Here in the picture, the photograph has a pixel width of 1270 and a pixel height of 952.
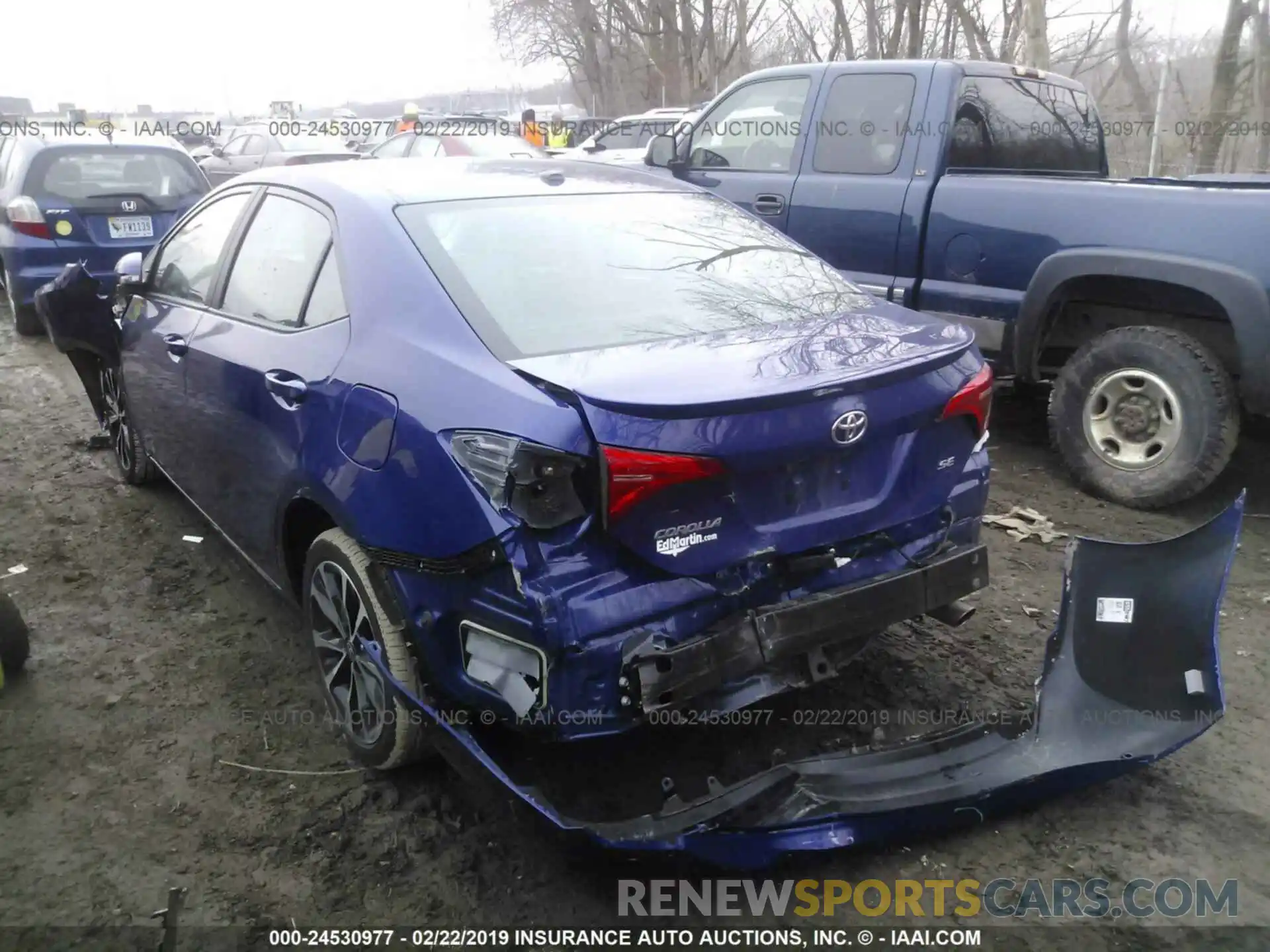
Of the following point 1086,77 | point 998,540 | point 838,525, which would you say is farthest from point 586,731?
point 1086,77

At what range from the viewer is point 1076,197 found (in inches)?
185

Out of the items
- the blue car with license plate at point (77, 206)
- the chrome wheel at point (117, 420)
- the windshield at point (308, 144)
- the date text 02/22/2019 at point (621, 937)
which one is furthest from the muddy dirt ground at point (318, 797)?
→ the windshield at point (308, 144)

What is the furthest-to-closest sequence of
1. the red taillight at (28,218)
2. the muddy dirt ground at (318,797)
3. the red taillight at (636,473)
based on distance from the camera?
1. the red taillight at (28,218)
2. the muddy dirt ground at (318,797)
3. the red taillight at (636,473)

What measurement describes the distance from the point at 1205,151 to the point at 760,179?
33.1 feet

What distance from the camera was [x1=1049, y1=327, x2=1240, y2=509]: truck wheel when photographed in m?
4.51

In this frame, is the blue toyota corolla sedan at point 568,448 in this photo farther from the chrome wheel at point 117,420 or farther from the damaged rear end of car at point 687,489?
the chrome wheel at point 117,420

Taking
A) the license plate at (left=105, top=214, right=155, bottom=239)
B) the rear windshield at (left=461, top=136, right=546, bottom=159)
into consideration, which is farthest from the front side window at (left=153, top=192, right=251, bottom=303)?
the rear windshield at (left=461, top=136, right=546, bottom=159)

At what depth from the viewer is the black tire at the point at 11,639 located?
347cm

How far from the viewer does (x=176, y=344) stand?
12.6ft

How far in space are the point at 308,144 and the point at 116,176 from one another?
8.47 meters

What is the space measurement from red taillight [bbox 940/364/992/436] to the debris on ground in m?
1.82

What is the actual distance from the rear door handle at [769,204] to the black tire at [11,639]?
447 cm

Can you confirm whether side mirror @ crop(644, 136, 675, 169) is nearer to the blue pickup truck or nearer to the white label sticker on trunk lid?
Result: the blue pickup truck

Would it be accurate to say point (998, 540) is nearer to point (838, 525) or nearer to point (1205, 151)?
point (838, 525)
